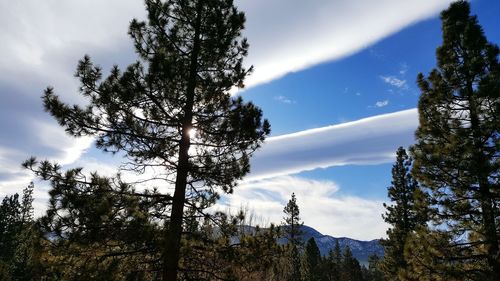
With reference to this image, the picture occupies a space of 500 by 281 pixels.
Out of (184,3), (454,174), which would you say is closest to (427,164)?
(454,174)

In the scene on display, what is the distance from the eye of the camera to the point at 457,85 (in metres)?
13.6

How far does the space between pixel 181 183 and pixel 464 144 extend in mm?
10022

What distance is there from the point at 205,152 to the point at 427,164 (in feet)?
29.3

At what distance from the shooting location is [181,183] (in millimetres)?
9000

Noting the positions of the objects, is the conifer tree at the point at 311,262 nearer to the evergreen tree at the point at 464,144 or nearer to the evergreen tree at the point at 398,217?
the evergreen tree at the point at 398,217

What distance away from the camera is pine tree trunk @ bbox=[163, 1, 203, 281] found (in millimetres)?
7566

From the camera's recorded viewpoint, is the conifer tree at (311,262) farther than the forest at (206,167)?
Yes

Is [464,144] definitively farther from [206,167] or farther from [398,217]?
[398,217]

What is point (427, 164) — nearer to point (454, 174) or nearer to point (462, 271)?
point (454, 174)

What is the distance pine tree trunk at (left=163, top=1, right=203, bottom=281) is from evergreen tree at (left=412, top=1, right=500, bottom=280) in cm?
946

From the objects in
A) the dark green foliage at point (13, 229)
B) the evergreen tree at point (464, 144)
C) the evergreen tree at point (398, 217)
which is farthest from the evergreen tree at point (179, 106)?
the dark green foliage at point (13, 229)

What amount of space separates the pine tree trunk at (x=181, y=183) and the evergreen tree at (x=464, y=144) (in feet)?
31.0

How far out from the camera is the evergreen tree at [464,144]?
11.7m

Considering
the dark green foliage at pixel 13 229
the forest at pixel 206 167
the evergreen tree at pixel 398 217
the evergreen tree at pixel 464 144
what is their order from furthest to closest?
1. the dark green foliage at pixel 13 229
2. the evergreen tree at pixel 398 217
3. the evergreen tree at pixel 464 144
4. the forest at pixel 206 167
